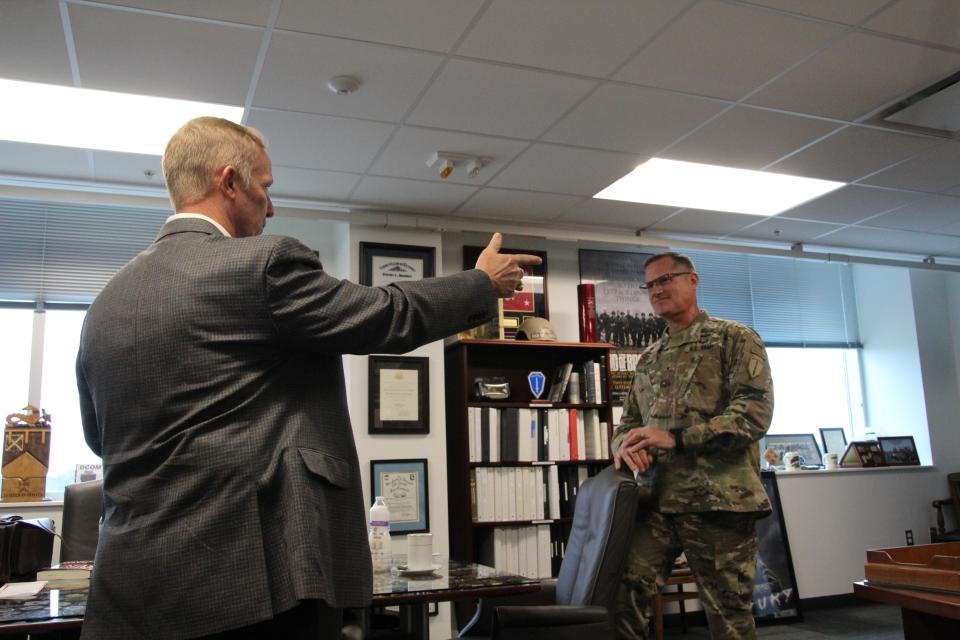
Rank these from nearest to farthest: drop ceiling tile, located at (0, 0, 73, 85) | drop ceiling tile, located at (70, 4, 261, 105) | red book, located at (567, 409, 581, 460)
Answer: drop ceiling tile, located at (0, 0, 73, 85) < drop ceiling tile, located at (70, 4, 261, 105) < red book, located at (567, 409, 581, 460)

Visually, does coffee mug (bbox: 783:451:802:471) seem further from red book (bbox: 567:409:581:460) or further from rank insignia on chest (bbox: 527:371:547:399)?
rank insignia on chest (bbox: 527:371:547:399)

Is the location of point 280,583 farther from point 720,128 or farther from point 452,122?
point 720,128

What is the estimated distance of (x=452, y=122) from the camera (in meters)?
3.71

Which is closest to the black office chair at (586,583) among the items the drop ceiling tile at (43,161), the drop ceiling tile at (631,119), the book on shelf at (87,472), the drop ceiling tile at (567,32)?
the drop ceiling tile at (567,32)

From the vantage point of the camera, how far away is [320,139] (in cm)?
381

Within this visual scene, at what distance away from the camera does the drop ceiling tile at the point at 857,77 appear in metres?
3.22

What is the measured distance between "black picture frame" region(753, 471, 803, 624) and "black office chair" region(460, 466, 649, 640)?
3093 millimetres

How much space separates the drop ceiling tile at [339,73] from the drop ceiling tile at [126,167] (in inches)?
35.3

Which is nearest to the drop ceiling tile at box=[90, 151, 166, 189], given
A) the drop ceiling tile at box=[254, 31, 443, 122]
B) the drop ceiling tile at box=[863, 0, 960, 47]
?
the drop ceiling tile at box=[254, 31, 443, 122]

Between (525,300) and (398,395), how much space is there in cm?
114

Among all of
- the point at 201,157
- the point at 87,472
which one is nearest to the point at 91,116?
the point at 87,472

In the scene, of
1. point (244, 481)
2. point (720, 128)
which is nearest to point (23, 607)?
point (244, 481)

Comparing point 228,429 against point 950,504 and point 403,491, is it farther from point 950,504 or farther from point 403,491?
point 950,504

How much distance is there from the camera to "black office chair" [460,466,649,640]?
7.43 ft
